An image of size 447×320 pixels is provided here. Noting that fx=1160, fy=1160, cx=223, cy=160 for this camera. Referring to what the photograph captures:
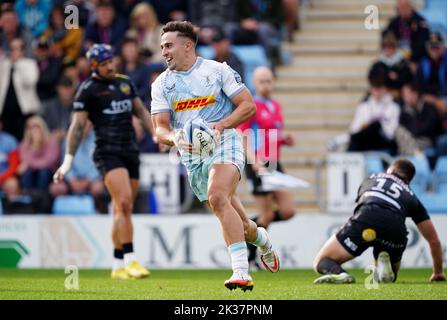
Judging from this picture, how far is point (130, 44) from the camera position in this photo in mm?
19391

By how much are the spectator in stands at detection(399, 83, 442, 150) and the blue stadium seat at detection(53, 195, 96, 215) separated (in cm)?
497

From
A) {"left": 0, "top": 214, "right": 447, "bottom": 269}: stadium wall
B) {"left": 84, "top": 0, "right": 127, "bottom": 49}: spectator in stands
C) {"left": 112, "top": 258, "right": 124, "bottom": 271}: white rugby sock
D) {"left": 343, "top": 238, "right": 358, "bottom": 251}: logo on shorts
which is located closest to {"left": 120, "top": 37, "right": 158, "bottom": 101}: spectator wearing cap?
{"left": 84, "top": 0, "right": 127, "bottom": 49}: spectator in stands

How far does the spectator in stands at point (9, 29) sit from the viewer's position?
2062 centimetres

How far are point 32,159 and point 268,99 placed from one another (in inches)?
195

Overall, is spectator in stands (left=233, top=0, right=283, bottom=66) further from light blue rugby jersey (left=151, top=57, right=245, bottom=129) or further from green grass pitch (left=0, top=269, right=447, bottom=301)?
light blue rugby jersey (left=151, top=57, right=245, bottom=129)

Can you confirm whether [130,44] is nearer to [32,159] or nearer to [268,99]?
[32,159]

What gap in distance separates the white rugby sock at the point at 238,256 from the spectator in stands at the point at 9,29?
37.6ft

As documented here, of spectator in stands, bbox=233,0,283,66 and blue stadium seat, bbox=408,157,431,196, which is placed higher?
spectator in stands, bbox=233,0,283,66

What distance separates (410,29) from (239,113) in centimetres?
970

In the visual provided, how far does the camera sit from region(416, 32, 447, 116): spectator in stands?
18.7 metres

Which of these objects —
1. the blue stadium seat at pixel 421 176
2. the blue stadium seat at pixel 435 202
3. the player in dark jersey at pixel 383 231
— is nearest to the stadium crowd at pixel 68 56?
the blue stadium seat at pixel 421 176

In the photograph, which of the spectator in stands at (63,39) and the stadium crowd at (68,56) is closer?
the stadium crowd at (68,56)

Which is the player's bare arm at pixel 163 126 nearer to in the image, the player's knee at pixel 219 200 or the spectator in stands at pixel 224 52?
the player's knee at pixel 219 200
